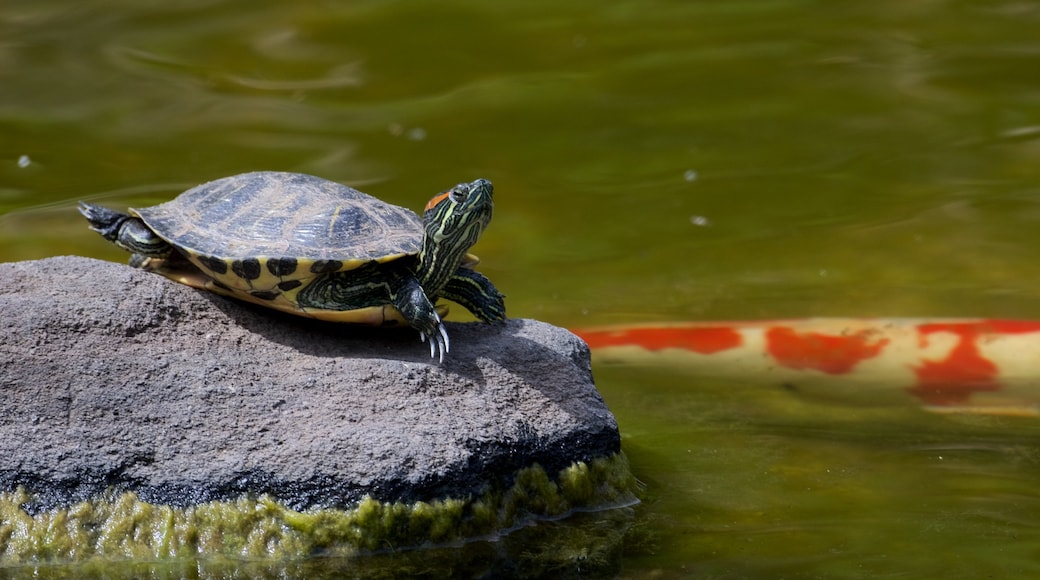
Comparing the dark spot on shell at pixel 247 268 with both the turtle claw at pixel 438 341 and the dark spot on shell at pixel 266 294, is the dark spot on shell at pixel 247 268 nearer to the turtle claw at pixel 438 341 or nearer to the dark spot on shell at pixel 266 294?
the dark spot on shell at pixel 266 294

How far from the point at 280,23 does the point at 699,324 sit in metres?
3.49

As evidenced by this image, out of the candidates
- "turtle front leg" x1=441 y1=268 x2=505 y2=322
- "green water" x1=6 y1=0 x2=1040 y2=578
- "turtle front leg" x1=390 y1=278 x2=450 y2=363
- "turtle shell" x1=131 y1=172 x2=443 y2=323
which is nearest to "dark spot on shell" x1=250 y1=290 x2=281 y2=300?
"turtle shell" x1=131 y1=172 x2=443 y2=323

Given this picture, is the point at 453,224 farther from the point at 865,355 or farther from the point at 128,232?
the point at 865,355

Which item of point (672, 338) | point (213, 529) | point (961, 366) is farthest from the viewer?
point (672, 338)

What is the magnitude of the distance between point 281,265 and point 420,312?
0.34 meters

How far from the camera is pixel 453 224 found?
285 cm

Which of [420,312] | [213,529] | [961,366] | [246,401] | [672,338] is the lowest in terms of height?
[213,529]

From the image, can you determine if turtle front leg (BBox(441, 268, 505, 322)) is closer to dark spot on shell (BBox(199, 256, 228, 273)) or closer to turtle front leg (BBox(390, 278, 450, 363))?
turtle front leg (BBox(390, 278, 450, 363))

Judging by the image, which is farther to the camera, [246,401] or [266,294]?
[266,294]

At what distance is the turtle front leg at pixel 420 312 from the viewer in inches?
113

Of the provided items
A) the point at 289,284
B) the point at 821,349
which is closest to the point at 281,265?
the point at 289,284

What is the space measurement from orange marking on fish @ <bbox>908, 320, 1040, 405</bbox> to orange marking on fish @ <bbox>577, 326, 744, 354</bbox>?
0.68 meters

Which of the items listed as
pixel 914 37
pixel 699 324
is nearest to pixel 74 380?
pixel 699 324

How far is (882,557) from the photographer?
2.61 m
